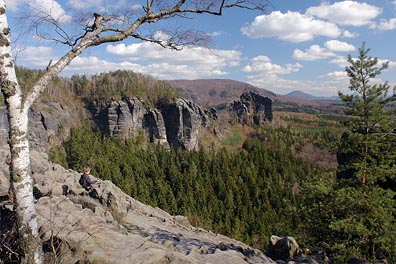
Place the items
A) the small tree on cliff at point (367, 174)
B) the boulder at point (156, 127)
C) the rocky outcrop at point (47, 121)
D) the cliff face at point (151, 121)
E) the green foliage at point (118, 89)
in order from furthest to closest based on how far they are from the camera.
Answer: the green foliage at point (118, 89), the boulder at point (156, 127), the cliff face at point (151, 121), the rocky outcrop at point (47, 121), the small tree on cliff at point (367, 174)

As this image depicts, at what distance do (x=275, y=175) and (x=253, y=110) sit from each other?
266 feet

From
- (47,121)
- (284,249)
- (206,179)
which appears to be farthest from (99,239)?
(47,121)

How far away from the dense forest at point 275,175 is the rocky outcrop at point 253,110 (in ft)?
24.7

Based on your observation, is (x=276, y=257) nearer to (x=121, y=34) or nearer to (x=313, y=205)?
(x=313, y=205)

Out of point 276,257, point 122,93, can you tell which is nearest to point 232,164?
point 122,93

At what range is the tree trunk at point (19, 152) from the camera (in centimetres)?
462

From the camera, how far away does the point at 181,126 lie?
9400cm

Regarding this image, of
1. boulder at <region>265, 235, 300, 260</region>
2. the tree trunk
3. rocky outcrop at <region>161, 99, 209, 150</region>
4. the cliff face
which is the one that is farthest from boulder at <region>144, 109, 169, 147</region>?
the tree trunk

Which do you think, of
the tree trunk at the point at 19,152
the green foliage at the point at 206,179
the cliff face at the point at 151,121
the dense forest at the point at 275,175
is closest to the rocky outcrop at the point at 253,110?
the dense forest at the point at 275,175

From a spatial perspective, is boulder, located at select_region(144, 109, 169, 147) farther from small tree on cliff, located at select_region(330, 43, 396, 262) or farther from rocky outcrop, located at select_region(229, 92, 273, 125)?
small tree on cliff, located at select_region(330, 43, 396, 262)

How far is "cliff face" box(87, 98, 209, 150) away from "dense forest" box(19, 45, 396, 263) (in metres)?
4.46

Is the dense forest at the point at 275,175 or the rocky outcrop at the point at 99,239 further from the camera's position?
the dense forest at the point at 275,175

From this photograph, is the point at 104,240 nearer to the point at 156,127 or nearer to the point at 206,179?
the point at 206,179

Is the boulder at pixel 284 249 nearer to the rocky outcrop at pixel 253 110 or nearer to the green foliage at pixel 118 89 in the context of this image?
the green foliage at pixel 118 89
